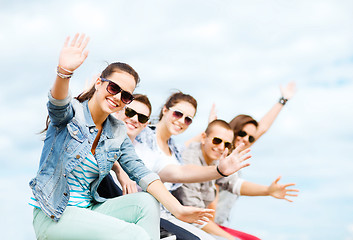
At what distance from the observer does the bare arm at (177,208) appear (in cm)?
382

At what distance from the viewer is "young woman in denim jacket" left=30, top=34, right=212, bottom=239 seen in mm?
3496

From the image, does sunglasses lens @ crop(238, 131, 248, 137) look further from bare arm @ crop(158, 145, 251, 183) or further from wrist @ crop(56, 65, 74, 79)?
wrist @ crop(56, 65, 74, 79)

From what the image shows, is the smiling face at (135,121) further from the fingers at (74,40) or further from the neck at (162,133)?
the fingers at (74,40)

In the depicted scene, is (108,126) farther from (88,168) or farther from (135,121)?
(135,121)

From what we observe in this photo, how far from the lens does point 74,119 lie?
12.2ft

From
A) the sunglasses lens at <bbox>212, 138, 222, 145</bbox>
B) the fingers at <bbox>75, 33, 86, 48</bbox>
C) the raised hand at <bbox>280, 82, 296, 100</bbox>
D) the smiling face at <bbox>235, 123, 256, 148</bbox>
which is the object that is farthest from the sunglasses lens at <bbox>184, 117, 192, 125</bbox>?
the raised hand at <bbox>280, 82, 296, 100</bbox>

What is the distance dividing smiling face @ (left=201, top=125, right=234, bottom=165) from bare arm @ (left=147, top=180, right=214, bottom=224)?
2.26 meters

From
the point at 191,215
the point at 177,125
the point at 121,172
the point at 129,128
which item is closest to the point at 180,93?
the point at 177,125

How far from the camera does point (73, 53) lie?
3.44 m

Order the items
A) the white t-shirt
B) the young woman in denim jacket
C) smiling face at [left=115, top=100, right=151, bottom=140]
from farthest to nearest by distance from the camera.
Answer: smiling face at [left=115, top=100, right=151, bottom=140] → the white t-shirt → the young woman in denim jacket

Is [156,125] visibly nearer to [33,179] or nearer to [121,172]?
[121,172]

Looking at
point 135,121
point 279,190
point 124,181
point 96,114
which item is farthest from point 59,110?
point 279,190

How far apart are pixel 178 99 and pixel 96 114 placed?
241 centimetres

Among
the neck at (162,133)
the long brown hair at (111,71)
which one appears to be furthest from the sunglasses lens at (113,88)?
the neck at (162,133)
